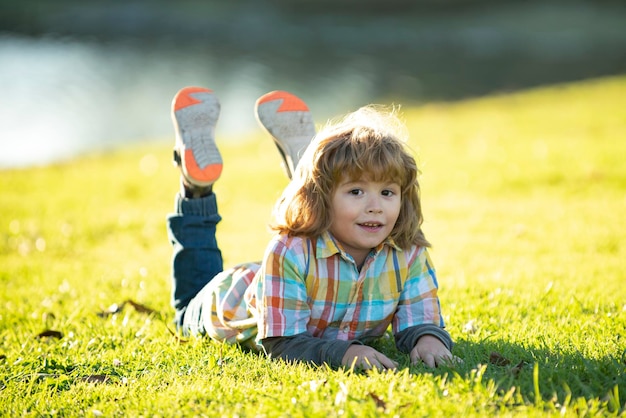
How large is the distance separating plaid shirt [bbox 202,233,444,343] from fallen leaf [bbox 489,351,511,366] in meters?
0.34

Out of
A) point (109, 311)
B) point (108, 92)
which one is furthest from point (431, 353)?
point (108, 92)

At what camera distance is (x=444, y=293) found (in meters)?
5.10

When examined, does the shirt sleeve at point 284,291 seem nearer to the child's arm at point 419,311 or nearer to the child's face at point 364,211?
the child's face at point 364,211

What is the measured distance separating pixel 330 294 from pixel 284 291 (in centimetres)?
24

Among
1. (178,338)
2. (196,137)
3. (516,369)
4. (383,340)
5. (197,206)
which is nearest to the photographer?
(516,369)

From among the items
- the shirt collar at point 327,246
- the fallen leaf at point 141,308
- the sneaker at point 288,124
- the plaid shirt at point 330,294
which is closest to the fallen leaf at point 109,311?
the fallen leaf at point 141,308

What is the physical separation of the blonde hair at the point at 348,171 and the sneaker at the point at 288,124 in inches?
→ 34.6

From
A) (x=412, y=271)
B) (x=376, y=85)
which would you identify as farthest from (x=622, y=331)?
(x=376, y=85)

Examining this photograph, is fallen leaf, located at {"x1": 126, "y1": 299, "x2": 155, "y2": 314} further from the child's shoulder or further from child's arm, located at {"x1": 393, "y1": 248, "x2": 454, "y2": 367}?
child's arm, located at {"x1": 393, "y1": 248, "x2": 454, "y2": 367}

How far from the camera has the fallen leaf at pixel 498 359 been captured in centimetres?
342

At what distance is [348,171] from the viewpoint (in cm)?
350

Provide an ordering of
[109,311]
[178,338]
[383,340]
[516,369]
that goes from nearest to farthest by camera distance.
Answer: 1. [516,369]
2. [383,340]
3. [178,338]
4. [109,311]

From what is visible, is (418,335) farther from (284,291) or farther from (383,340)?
(284,291)

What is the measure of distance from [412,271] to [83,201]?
663 cm
